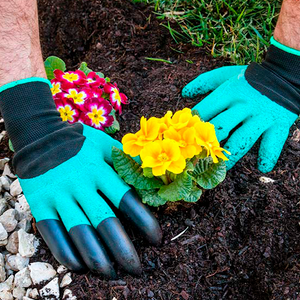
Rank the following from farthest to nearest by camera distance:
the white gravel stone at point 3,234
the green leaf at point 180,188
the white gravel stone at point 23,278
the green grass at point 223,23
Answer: the green grass at point 223,23
the white gravel stone at point 3,234
the white gravel stone at point 23,278
the green leaf at point 180,188

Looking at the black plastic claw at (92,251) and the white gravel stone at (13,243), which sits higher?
the black plastic claw at (92,251)

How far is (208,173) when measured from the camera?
1.72 m

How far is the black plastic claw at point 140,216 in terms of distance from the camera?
1.69 meters

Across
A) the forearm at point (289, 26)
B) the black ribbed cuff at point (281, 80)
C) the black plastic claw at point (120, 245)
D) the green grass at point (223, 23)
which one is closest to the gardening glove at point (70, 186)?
the black plastic claw at point (120, 245)

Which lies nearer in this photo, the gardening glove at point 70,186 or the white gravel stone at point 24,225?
the gardening glove at point 70,186

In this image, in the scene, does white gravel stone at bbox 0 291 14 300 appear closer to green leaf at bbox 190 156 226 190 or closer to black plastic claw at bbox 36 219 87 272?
black plastic claw at bbox 36 219 87 272

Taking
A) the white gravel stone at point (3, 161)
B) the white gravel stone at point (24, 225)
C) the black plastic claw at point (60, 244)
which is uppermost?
the black plastic claw at point (60, 244)

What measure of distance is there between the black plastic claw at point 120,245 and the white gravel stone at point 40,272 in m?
0.28

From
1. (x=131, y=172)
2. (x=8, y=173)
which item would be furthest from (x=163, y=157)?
(x=8, y=173)

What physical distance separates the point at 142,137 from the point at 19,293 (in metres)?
0.84

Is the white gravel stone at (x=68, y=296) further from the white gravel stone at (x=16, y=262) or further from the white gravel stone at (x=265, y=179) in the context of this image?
the white gravel stone at (x=265, y=179)

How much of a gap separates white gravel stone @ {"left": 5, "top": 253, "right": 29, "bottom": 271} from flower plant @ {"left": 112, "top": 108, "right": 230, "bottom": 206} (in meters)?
0.59

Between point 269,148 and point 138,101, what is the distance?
2.66 ft

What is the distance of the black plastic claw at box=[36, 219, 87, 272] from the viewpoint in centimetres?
167
